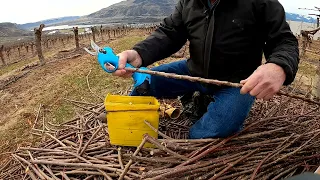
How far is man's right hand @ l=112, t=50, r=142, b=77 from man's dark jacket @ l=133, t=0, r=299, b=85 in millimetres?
67

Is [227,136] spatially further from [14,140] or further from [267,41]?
[14,140]

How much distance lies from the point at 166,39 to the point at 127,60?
21.0 inches

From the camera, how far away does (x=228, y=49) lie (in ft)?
8.23

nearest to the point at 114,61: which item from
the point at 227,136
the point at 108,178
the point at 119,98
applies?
the point at 119,98

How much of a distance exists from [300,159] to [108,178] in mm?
1388

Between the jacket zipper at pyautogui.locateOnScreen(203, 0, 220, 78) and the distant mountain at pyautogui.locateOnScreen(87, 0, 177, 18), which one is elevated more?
the distant mountain at pyautogui.locateOnScreen(87, 0, 177, 18)

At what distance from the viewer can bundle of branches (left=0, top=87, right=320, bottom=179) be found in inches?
81.9

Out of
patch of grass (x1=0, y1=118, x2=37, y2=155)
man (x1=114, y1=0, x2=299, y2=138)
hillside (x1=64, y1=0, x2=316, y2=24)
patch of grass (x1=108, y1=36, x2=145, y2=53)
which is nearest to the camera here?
man (x1=114, y1=0, x2=299, y2=138)

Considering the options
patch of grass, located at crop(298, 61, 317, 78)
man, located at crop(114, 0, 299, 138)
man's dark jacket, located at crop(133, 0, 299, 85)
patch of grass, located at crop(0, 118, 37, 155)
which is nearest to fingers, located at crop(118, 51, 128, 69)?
man, located at crop(114, 0, 299, 138)

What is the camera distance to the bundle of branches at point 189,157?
2.08 meters

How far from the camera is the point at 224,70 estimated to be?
2.61 metres

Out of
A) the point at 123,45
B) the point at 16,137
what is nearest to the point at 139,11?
the point at 123,45

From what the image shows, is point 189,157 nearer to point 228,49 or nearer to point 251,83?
point 251,83

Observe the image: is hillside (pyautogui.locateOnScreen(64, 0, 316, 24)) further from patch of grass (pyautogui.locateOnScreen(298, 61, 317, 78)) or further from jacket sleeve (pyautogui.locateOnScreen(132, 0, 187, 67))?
jacket sleeve (pyautogui.locateOnScreen(132, 0, 187, 67))
